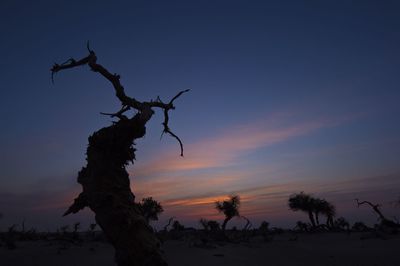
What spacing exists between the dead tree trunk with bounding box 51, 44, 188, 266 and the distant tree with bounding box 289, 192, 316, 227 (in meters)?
47.9

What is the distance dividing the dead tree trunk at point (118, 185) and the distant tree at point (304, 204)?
47940 mm

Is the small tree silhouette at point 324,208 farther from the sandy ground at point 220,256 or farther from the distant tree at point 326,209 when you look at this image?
the sandy ground at point 220,256

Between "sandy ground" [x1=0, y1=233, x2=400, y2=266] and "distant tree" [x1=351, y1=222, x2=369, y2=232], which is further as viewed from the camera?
"distant tree" [x1=351, y1=222, x2=369, y2=232]

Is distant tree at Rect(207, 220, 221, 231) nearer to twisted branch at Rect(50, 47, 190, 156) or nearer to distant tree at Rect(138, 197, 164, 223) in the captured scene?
distant tree at Rect(138, 197, 164, 223)

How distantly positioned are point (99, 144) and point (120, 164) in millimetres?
637

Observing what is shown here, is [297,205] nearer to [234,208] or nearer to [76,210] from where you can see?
[234,208]

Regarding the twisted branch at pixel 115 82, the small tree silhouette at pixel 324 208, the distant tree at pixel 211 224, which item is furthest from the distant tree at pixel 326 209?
the twisted branch at pixel 115 82

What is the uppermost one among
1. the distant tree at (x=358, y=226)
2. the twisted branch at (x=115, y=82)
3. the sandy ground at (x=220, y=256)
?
the twisted branch at (x=115, y=82)

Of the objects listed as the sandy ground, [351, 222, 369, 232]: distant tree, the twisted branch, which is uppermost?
the twisted branch

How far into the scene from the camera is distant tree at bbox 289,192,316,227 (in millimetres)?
53625

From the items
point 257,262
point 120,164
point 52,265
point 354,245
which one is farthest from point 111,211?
point 354,245

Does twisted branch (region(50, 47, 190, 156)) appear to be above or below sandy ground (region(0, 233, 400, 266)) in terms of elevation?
above

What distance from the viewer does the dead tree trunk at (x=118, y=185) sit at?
7684 mm

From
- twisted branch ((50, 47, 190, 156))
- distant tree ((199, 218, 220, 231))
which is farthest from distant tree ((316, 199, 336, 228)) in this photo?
twisted branch ((50, 47, 190, 156))
